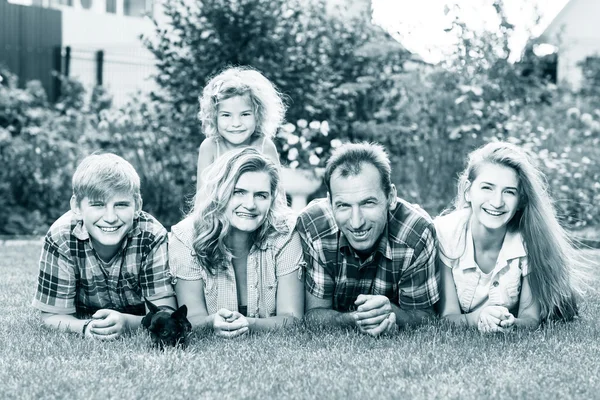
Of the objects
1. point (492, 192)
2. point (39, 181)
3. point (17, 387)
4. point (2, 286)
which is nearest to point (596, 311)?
point (492, 192)

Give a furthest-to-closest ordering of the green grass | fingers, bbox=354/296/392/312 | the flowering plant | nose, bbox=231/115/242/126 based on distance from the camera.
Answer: the flowering plant, nose, bbox=231/115/242/126, fingers, bbox=354/296/392/312, the green grass

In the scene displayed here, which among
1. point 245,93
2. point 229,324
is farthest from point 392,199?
point 245,93

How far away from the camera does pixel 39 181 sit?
8781mm

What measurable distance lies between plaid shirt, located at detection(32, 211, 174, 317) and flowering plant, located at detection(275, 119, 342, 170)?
358cm

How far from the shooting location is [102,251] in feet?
13.5

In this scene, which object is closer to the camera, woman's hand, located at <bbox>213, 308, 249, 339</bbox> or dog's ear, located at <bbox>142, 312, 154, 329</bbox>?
dog's ear, located at <bbox>142, 312, 154, 329</bbox>

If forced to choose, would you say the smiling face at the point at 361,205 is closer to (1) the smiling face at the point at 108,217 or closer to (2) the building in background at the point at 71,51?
(1) the smiling face at the point at 108,217

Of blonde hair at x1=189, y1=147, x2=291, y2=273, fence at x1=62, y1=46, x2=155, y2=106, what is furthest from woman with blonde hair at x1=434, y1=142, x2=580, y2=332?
fence at x1=62, y1=46, x2=155, y2=106

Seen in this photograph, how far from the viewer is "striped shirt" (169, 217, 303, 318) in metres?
4.12

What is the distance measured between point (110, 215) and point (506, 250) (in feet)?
6.45

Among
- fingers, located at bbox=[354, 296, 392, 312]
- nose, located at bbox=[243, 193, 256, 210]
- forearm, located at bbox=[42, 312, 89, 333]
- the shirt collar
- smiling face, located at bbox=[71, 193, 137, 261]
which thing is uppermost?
nose, located at bbox=[243, 193, 256, 210]

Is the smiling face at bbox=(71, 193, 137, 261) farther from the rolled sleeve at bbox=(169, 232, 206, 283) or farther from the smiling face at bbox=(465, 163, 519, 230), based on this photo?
the smiling face at bbox=(465, 163, 519, 230)

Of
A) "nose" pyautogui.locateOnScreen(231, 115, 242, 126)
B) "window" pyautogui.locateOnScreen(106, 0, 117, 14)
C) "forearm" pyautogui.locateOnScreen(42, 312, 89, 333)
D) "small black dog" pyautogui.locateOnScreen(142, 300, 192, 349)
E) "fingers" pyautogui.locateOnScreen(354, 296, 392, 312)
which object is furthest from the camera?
"window" pyautogui.locateOnScreen(106, 0, 117, 14)

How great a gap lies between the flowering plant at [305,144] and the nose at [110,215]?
371cm
